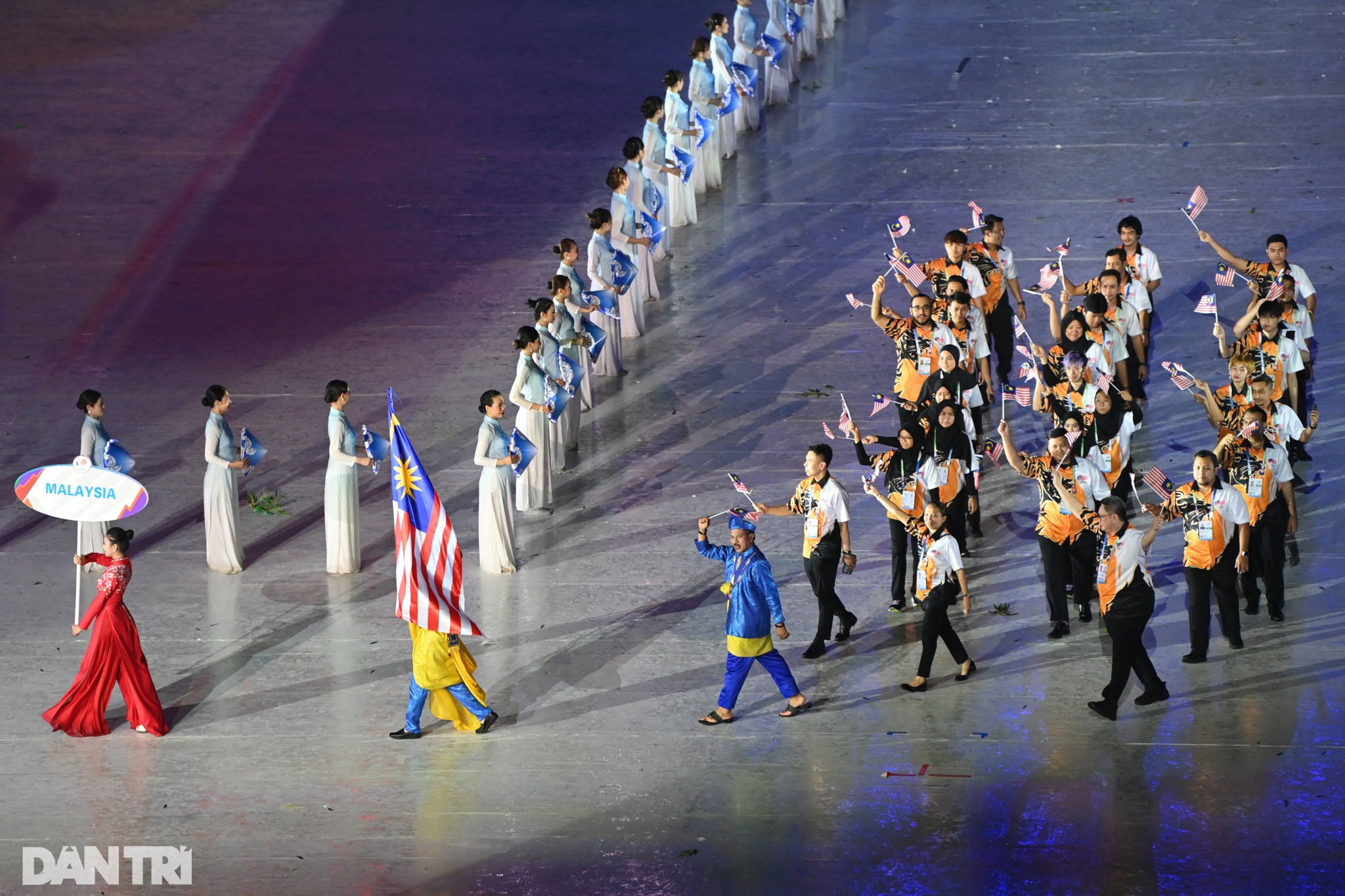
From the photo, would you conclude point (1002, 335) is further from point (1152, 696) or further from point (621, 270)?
point (1152, 696)

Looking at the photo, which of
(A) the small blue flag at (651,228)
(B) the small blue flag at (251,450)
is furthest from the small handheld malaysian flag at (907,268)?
(B) the small blue flag at (251,450)

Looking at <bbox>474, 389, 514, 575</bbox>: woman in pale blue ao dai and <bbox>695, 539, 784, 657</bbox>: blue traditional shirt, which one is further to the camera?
<bbox>474, 389, 514, 575</bbox>: woman in pale blue ao dai

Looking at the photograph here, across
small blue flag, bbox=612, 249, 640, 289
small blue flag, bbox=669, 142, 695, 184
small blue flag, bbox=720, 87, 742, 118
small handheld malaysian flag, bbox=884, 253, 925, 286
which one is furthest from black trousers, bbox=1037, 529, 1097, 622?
small blue flag, bbox=720, 87, 742, 118

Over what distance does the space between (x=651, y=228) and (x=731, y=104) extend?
12.2 feet

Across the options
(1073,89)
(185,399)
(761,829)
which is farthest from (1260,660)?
(1073,89)

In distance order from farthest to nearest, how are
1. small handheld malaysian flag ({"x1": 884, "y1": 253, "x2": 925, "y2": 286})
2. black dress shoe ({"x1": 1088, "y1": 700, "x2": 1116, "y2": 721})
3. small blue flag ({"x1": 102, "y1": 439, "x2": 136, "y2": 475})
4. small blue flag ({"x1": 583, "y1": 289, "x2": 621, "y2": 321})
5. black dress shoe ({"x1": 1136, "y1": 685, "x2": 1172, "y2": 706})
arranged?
small blue flag ({"x1": 583, "y1": 289, "x2": 621, "y2": 321}) < small handheld malaysian flag ({"x1": 884, "y1": 253, "x2": 925, "y2": 286}) < small blue flag ({"x1": 102, "y1": 439, "x2": 136, "y2": 475}) < black dress shoe ({"x1": 1136, "y1": 685, "x2": 1172, "y2": 706}) < black dress shoe ({"x1": 1088, "y1": 700, "x2": 1116, "y2": 721})

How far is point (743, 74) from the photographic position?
22.6m

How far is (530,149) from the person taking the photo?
24.4 meters

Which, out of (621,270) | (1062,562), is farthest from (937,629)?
(621,270)

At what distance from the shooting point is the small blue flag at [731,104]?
21.5 meters

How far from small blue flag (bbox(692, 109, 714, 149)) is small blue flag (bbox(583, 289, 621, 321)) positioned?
3.90m

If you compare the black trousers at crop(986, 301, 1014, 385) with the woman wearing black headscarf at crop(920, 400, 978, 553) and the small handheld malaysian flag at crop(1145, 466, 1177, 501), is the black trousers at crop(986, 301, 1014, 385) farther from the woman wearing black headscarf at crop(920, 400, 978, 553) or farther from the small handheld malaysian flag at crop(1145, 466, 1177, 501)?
the small handheld malaysian flag at crop(1145, 466, 1177, 501)

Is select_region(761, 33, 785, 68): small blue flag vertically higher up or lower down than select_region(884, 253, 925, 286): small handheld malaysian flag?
higher up

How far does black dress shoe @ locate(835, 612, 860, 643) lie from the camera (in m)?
12.9
